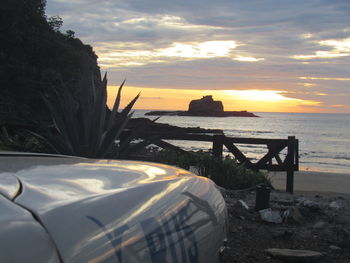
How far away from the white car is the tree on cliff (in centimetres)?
2290

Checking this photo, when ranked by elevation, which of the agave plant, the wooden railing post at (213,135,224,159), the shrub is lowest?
the shrub

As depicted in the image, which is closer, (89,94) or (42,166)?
(42,166)

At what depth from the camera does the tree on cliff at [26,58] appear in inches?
1015

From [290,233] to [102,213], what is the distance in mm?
4263

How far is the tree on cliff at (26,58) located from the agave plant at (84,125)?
1800 centimetres

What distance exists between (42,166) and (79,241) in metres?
0.65

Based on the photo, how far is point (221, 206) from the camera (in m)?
2.16

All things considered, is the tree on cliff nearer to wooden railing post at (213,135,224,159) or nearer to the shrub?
wooden railing post at (213,135,224,159)

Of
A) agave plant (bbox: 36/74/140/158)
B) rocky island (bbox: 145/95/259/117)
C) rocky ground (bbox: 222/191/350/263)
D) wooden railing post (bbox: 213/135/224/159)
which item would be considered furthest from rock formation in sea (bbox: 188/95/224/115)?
rocky ground (bbox: 222/191/350/263)

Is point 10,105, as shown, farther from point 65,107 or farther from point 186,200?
point 186,200

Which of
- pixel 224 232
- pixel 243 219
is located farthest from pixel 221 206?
pixel 243 219

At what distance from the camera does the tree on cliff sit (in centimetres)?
2578

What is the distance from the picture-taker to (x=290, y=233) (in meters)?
5.15

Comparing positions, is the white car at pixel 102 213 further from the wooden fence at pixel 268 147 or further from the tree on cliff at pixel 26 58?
the tree on cliff at pixel 26 58
